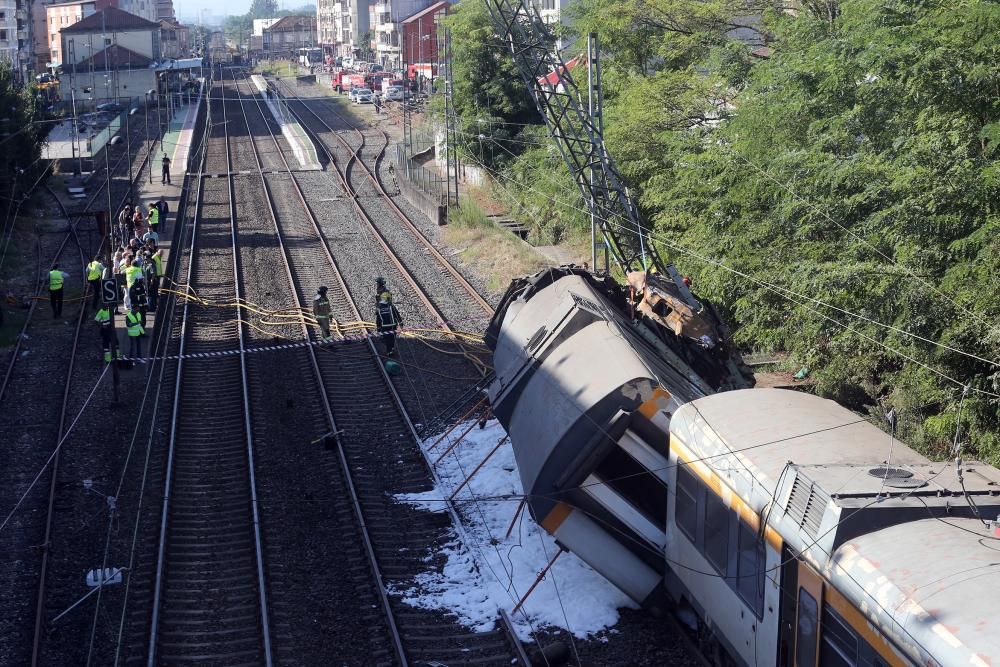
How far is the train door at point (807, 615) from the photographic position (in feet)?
24.4

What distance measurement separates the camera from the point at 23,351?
1983cm

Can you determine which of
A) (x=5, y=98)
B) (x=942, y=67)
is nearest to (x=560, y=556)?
(x=942, y=67)

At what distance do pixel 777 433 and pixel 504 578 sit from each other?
365cm

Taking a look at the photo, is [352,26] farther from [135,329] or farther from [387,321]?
[387,321]

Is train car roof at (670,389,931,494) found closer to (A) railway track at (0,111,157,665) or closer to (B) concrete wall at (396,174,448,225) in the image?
(A) railway track at (0,111,157,665)

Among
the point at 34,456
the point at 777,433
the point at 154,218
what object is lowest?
the point at 34,456

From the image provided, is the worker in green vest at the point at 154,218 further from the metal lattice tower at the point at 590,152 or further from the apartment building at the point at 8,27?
the apartment building at the point at 8,27

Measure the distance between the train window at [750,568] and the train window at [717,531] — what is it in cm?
23

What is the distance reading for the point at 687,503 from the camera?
9.73 metres

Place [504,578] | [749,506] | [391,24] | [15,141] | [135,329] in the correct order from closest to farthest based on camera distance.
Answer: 1. [749,506]
2. [504,578]
3. [135,329]
4. [15,141]
5. [391,24]

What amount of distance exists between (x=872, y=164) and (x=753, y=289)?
10.7 ft

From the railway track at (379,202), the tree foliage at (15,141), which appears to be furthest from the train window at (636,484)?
the tree foliage at (15,141)

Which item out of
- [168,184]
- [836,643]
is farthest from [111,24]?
[836,643]

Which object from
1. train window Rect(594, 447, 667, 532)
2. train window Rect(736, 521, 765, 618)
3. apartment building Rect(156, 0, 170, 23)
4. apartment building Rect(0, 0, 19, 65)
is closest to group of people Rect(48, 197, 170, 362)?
train window Rect(594, 447, 667, 532)
